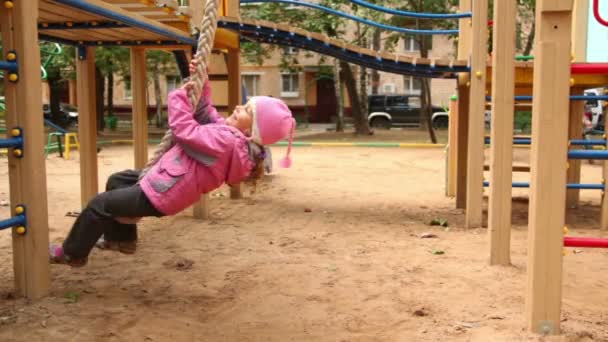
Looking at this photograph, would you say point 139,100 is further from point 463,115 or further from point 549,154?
point 549,154

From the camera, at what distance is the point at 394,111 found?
27938 mm

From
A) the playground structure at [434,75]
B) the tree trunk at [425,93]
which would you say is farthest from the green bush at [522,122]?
the playground structure at [434,75]

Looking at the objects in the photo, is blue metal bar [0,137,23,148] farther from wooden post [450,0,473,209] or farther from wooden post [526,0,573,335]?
wooden post [450,0,473,209]

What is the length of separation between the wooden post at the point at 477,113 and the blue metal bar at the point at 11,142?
158 inches

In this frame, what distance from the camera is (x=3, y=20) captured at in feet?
11.4

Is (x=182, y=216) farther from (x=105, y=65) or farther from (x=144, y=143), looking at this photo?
(x=105, y=65)

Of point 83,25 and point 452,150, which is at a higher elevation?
point 83,25

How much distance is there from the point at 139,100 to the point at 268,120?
161 inches

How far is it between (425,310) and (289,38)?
464 centimetres

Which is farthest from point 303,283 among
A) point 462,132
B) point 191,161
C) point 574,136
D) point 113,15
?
point 574,136

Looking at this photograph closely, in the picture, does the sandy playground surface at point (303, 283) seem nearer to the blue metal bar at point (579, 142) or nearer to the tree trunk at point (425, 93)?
the blue metal bar at point (579, 142)

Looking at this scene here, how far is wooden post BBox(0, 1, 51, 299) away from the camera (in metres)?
3.44

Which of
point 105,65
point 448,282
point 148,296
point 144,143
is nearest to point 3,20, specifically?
point 148,296

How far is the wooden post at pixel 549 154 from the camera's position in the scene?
296 centimetres
